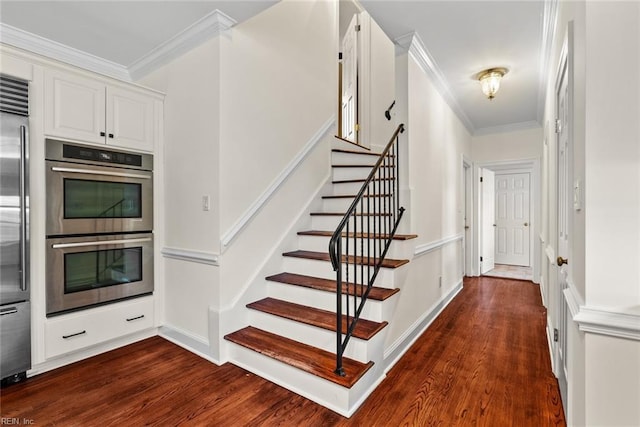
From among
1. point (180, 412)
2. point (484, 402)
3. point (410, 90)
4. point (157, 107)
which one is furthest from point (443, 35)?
point (180, 412)

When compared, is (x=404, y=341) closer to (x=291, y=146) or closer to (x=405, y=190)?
(x=405, y=190)

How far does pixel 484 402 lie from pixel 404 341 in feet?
2.54

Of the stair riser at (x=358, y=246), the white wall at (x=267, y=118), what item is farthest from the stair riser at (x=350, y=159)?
the stair riser at (x=358, y=246)

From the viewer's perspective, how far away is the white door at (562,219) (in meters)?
1.92

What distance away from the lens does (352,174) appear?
141 inches

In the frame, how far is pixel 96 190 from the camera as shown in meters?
2.42

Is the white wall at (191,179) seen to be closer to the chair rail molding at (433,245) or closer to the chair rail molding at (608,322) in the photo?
the chair rail molding at (433,245)

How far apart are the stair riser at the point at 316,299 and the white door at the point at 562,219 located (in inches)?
43.2

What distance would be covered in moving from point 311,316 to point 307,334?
0.41ft

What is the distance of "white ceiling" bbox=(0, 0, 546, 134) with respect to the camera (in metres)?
2.12

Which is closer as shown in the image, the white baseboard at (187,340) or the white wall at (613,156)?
the white wall at (613,156)

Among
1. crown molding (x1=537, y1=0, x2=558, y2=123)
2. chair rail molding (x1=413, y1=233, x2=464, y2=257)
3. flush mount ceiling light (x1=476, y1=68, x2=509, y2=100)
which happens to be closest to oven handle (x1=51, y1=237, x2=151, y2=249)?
chair rail molding (x1=413, y1=233, x2=464, y2=257)

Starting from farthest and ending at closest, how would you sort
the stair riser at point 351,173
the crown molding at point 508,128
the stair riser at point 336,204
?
1. the crown molding at point 508,128
2. the stair riser at point 351,173
3. the stair riser at point 336,204

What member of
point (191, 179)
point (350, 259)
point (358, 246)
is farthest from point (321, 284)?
point (191, 179)
